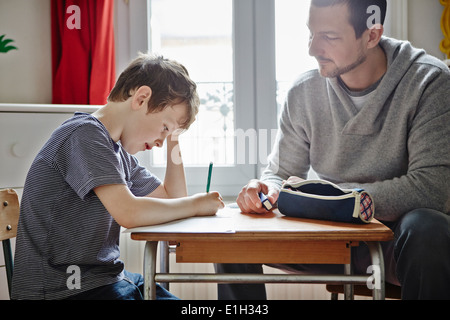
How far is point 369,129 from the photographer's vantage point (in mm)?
1498

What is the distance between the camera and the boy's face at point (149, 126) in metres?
1.31

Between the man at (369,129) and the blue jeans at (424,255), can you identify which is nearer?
the blue jeans at (424,255)

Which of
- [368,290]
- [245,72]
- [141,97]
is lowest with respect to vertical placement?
[368,290]

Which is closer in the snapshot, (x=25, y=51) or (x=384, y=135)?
(x=384, y=135)

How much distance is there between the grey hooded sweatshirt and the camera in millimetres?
1302

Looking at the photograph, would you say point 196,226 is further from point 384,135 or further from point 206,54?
point 206,54

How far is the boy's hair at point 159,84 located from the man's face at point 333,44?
47 centimetres

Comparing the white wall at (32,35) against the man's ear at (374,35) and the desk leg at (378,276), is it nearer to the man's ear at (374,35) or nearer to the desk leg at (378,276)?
the man's ear at (374,35)

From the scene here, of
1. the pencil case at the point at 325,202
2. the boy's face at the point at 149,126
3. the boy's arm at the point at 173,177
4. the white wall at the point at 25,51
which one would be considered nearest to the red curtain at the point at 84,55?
the white wall at the point at 25,51

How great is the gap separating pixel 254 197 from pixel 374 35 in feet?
2.31

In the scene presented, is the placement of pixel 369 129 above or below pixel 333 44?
below

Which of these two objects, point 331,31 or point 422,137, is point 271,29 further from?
point 422,137

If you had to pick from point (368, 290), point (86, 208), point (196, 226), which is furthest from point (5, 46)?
point (368, 290)
